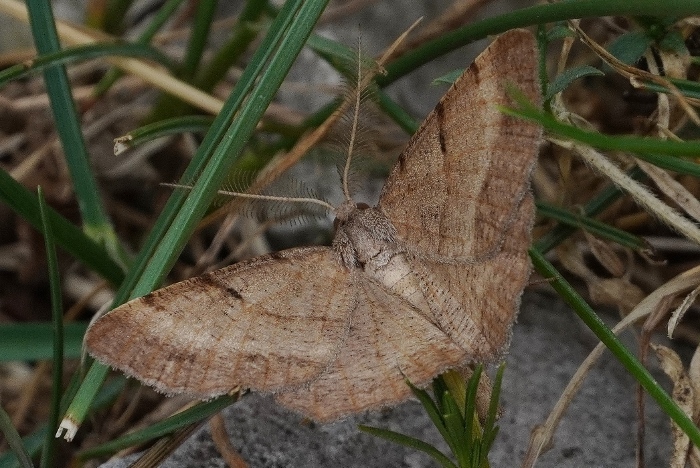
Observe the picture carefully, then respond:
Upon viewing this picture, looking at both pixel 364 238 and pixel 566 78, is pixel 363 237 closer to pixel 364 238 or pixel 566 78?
pixel 364 238

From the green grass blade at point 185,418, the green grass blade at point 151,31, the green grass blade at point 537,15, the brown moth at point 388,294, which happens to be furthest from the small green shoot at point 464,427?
the green grass blade at point 151,31

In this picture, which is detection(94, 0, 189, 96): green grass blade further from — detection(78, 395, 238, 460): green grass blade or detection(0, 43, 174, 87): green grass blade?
detection(78, 395, 238, 460): green grass blade

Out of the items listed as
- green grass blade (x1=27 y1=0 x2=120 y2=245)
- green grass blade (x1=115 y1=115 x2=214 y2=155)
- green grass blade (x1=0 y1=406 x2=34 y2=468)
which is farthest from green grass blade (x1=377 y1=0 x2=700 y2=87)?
green grass blade (x1=0 y1=406 x2=34 y2=468)

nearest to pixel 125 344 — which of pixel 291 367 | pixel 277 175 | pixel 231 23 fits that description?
pixel 291 367

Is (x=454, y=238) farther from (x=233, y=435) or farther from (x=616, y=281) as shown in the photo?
(x=233, y=435)

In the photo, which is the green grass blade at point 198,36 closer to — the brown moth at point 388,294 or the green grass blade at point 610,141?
the brown moth at point 388,294

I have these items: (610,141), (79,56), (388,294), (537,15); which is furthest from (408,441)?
(79,56)

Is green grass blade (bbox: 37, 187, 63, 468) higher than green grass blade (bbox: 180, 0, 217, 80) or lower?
lower
